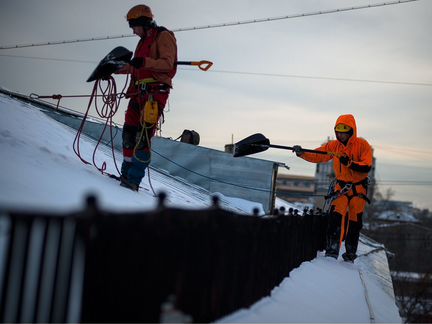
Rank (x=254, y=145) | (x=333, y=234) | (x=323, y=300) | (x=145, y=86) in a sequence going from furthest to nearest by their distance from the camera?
(x=254, y=145) < (x=333, y=234) < (x=145, y=86) < (x=323, y=300)

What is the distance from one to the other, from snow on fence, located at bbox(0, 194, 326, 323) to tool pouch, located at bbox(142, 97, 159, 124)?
2.70 metres

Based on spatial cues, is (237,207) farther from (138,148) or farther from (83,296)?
(83,296)

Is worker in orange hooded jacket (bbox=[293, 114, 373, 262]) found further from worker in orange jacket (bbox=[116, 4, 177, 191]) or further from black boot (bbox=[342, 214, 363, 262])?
worker in orange jacket (bbox=[116, 4, 177, 191])

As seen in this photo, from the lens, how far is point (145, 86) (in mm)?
5973

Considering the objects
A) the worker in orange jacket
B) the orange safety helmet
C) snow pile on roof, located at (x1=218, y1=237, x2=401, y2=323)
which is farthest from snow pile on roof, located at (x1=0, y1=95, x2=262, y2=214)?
the orange safety helmet

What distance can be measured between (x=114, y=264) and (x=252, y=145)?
5773mm

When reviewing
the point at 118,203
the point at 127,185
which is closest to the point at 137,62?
the point at 127,185

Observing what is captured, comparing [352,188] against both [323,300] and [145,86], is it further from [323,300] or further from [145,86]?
[145,86]

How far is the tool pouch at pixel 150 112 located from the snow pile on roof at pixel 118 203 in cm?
83

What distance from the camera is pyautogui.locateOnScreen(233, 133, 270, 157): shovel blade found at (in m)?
7.87

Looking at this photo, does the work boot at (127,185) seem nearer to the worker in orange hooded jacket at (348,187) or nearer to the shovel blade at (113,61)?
the shovel blade at (113,61)

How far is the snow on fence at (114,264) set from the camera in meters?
2.17

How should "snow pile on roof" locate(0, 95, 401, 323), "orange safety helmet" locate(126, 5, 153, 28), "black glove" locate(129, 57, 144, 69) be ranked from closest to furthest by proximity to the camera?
"snow pile on roof" locate(0, 95, 401, 323)
"black glove" locate(129, 57, 144, 69)
"orange safety helmet" locate(126, 5, 153, 28)

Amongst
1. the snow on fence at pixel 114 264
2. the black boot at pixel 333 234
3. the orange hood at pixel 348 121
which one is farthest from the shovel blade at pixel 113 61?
the black boot at pixel 333 234
